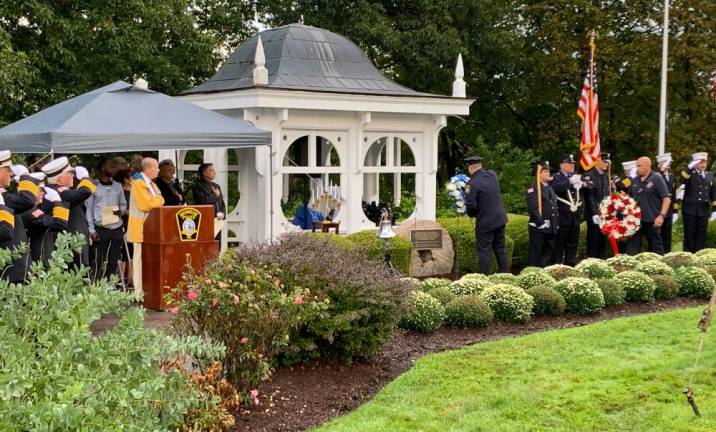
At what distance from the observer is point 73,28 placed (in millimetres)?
16375

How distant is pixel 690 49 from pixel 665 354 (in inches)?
742

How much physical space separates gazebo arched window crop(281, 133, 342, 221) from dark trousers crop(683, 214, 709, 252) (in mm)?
6296

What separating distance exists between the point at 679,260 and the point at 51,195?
334 inches

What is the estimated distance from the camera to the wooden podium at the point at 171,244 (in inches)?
380

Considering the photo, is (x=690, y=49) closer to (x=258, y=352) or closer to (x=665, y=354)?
(x=665, y=354)

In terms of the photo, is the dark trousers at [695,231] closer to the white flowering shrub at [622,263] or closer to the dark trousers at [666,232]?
the dark trousers at [666,232]

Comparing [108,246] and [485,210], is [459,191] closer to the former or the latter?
[485,210]

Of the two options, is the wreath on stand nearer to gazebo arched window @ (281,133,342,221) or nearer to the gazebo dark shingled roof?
the gazebo dark shingled roof

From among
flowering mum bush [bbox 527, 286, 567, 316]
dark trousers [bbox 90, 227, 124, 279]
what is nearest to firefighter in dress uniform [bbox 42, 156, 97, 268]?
dark trousers [bbox 90, 227, 124, 279]

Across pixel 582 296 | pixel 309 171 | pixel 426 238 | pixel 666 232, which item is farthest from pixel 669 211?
pixel 309 171

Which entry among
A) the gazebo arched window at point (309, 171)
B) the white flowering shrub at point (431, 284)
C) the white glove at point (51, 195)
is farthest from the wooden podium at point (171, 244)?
the gazebo arched window at point (309, 171)

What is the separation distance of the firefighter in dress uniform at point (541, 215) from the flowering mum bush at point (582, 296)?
3616 millimetres

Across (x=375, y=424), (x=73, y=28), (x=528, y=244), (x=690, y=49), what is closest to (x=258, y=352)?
(x=375, y=424)

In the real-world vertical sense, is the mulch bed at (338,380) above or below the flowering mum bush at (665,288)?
below
